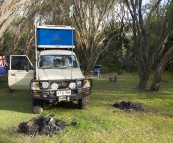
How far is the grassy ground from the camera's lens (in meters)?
4.61

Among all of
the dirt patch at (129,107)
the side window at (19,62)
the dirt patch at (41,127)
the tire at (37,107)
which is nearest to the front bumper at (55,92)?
the tire at (37,107)

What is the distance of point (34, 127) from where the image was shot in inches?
201

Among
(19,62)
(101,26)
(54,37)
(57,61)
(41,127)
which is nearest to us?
(41,127)

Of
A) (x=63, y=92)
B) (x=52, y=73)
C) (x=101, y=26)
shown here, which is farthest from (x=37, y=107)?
(x=101, y=26)

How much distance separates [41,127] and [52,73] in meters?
2.04

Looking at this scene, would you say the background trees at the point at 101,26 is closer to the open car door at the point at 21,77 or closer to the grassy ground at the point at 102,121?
the open car door at the point at 21,77

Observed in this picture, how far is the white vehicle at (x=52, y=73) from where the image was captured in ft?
19.8

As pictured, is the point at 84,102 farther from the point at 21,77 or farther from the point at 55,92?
the point at 21,77

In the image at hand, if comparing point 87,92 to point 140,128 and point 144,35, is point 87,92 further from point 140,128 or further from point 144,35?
point 144,35

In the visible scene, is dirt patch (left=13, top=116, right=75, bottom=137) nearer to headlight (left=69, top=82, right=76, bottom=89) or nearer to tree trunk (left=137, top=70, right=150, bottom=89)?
headlight (left=69, top=82, right=76, bottom=89)

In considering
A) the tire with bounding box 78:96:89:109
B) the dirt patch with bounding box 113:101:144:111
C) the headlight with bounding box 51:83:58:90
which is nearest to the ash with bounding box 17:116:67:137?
the headlight with bounding box 51:83:58:90

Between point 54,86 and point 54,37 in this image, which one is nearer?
point 54,86

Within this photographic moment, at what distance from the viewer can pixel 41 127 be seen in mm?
5059

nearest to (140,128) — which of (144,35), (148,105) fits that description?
(148,105)
